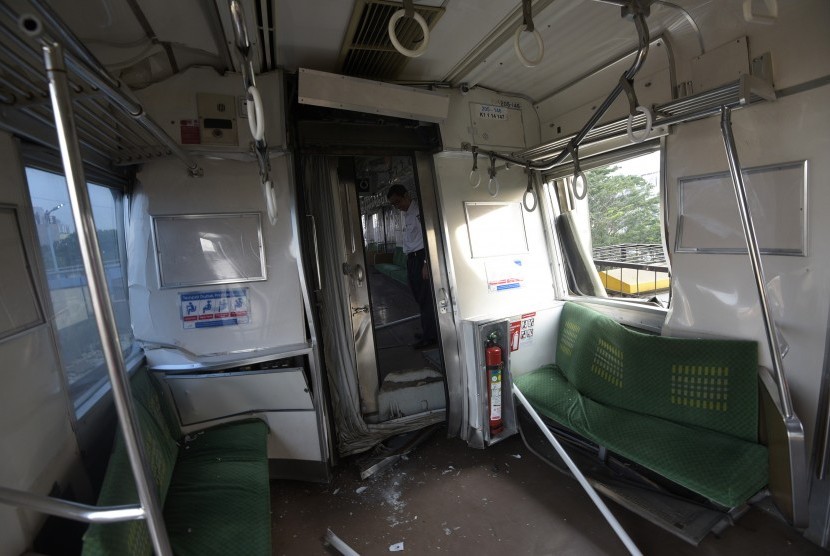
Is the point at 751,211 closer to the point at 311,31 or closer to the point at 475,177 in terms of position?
the point at 475,177

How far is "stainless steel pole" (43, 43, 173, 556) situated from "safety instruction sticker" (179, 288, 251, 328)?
1.68m

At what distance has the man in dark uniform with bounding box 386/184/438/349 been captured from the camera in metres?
4.07

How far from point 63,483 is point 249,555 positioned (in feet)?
2.77

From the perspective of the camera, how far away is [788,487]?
1790mm

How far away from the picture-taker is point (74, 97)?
55.9 inches

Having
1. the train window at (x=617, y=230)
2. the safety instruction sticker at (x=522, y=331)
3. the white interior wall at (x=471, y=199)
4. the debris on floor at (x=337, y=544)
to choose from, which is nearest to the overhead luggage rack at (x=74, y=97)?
the white interior wall at (x=471, y=199)

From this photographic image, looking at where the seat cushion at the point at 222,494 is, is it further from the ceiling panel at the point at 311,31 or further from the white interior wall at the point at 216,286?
the ceiling panel at the point at 311,31

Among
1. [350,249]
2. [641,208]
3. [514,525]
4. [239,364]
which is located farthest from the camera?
[350,249]

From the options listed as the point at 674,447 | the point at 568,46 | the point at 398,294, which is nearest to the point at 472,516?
the point at 674,447

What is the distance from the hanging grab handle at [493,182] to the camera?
3100 mm

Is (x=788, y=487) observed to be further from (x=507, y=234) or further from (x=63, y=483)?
(x=63, y=483)

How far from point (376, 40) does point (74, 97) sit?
163 cm

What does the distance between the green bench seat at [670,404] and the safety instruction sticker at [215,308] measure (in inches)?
88.8

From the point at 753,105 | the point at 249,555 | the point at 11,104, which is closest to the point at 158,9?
the point at 11,104
